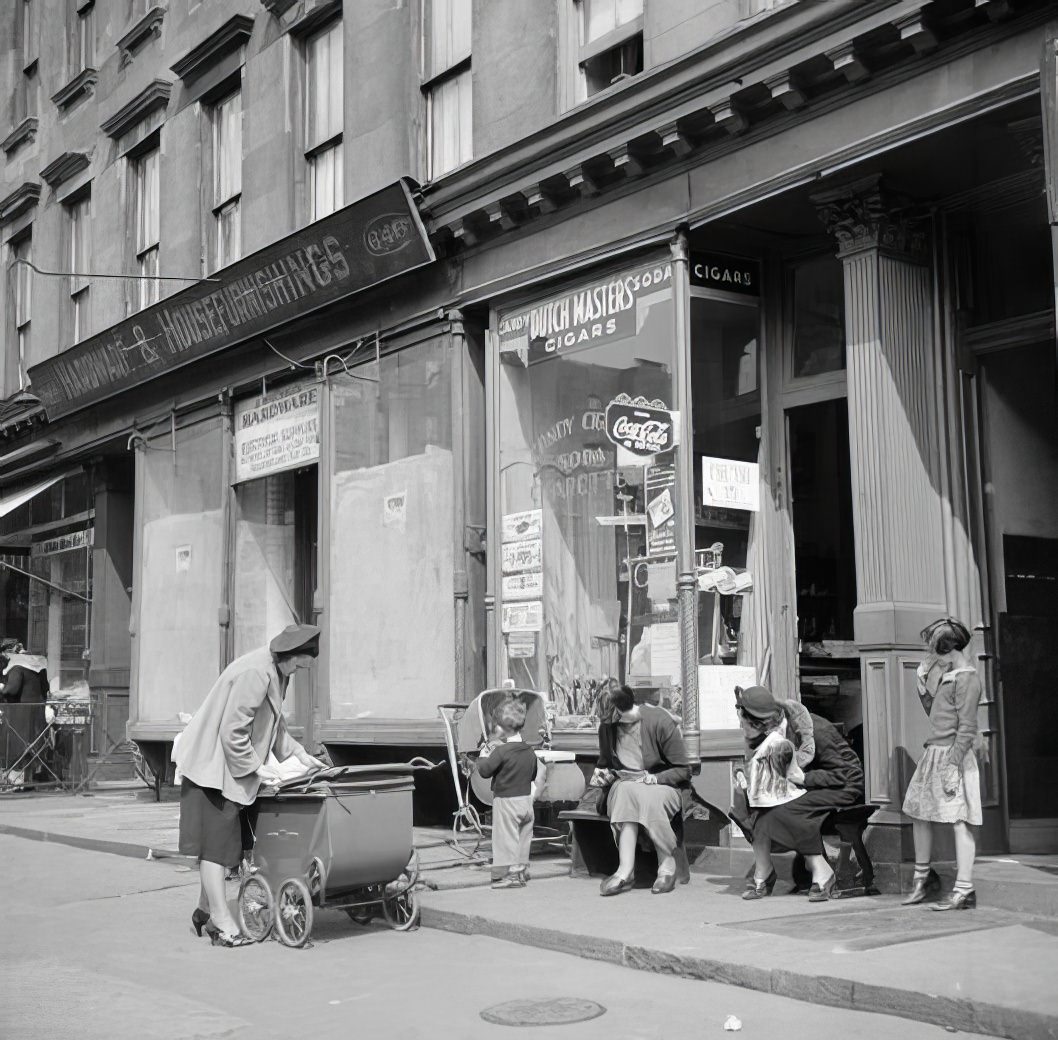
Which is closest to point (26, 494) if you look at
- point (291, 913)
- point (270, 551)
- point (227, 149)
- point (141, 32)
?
point (270, 551)

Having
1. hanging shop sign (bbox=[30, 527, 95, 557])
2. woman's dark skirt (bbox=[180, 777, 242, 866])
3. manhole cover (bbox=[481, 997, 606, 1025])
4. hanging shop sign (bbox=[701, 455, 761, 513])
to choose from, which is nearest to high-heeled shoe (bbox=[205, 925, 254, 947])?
woman's dark skirt (bbox=[180, 777, 242, 866])

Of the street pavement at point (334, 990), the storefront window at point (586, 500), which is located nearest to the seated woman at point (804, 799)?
the storefront window at point (586, 500)

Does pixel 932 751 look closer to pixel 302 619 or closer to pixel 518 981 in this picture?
pixel 518 981

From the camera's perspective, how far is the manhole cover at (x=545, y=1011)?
651cm

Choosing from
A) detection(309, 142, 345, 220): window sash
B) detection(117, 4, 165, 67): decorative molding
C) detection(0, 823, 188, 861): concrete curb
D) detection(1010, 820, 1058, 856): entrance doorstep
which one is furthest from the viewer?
detection(117, 4, 165, 67): decorative molding

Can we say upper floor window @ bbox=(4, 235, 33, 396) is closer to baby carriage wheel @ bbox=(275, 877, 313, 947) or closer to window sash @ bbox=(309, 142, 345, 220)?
window sash @ bbox=(309, 142, 345, 220)

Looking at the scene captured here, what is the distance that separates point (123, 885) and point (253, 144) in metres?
9.73

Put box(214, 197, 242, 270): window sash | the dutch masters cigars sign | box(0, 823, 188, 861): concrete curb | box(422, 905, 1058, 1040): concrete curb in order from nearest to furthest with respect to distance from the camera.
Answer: box(422, 905, 1058, 1040): concrete curb, box(0, 823, 188, 861): concrete curb, the dutch masters cigars sign, box(214, 197, 242, 270): window sash

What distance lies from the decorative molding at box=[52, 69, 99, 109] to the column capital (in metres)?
15.0

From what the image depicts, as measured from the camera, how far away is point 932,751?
9.02 m

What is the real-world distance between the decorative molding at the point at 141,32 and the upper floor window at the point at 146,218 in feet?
4.89

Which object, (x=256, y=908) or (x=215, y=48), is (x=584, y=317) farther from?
(x=215, y=48)

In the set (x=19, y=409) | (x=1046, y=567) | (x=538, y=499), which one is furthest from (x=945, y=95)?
(x=19, y=409)

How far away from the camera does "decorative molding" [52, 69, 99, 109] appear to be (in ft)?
71.6
